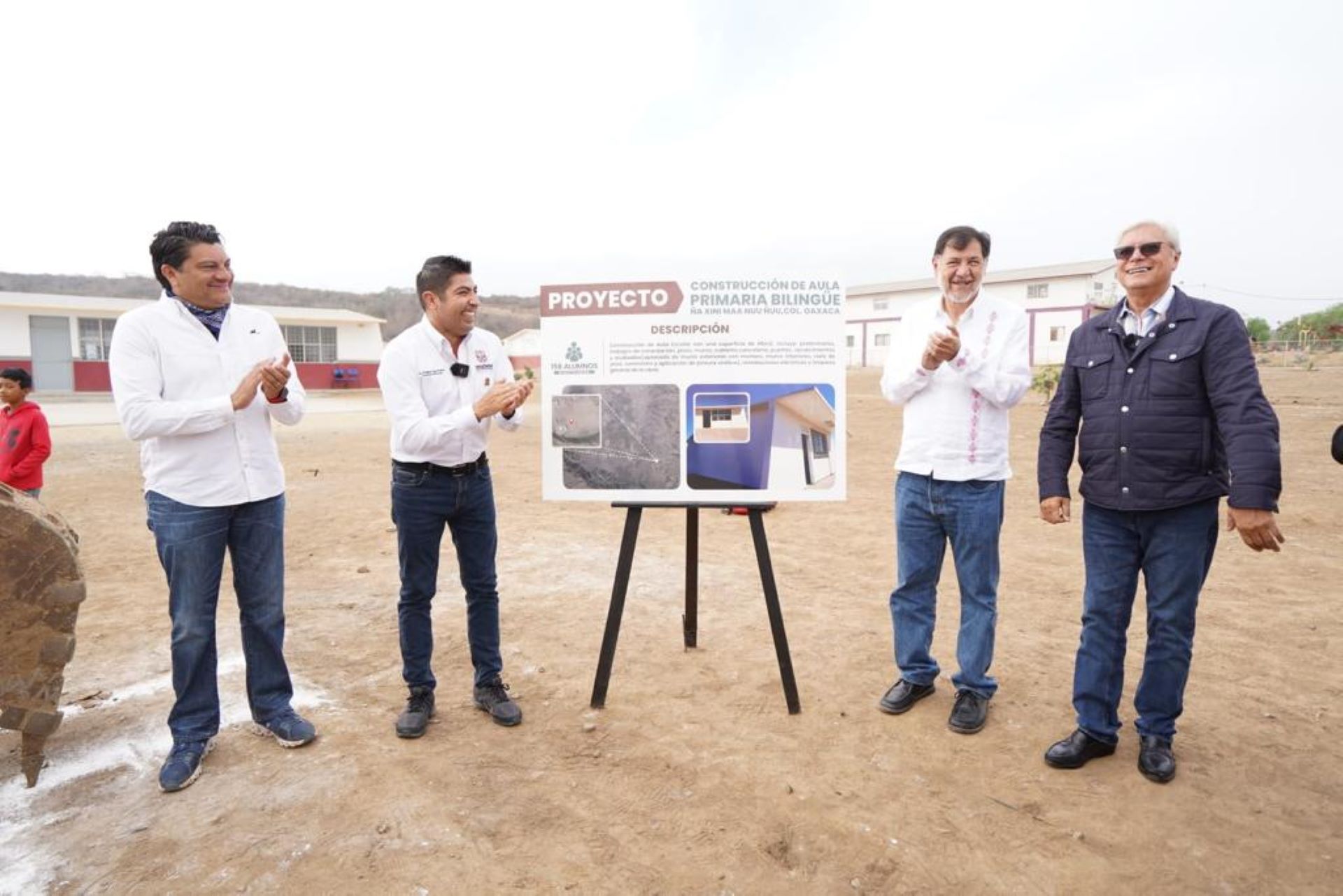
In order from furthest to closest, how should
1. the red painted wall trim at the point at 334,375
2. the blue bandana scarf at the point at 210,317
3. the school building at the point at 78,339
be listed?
1. the red painted wall trim at the point at 334,375
2. the school building at the point at 78,339
3. the blue bandana scarf at the point at 210,317

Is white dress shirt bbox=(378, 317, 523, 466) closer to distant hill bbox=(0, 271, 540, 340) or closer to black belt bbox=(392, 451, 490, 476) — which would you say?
black belt bbox=(392, 451, 490, 476)

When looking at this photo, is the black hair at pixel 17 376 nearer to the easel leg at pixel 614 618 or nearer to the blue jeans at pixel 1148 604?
the easel leg at pixel 614 618

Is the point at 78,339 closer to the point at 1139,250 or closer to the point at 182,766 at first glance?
the point at 182,766

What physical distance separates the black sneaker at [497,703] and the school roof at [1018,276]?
33.8 metres

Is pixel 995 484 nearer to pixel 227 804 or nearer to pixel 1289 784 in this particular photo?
pixel 1289 784

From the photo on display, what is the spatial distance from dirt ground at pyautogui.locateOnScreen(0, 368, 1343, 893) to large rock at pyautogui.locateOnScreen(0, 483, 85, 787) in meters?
0.38

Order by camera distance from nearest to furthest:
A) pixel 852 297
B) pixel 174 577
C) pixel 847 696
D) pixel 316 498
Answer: pixel 174 577
pixel 847 696
pixel 316 498
pixel 852 297

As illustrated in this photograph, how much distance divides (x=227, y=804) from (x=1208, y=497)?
398cm

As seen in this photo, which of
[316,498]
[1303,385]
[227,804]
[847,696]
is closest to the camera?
[227,804]

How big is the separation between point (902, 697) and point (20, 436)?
6.22 metres

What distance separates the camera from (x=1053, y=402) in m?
3.55

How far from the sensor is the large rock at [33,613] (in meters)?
2.85

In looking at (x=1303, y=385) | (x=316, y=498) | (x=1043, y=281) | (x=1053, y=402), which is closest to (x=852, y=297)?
(x=1043, y=281)

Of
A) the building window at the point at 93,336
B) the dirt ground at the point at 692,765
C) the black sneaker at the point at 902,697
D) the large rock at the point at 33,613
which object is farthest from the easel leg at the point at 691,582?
the building window at the point at 93,336
